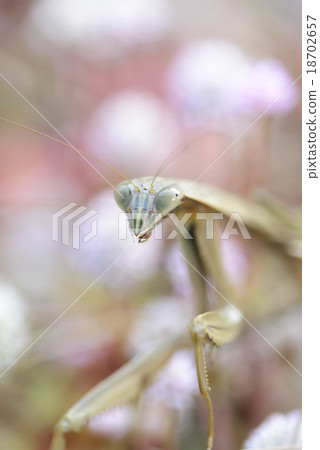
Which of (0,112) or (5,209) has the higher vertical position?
(0,112)

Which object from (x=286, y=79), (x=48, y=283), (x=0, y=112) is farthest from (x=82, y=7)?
(x=48, y=283)

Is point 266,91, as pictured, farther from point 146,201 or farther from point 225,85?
point 146,201

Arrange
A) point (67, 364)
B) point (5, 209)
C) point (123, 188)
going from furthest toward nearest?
point (5, 209)
point (67, 364)
point (123, 188)

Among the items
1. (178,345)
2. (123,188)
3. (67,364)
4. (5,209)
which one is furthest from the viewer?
(5,209)

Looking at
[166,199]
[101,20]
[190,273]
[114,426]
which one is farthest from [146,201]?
[101,20]

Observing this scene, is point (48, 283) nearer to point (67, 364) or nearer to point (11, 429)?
point (67, 364)
